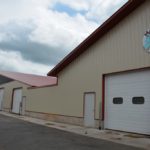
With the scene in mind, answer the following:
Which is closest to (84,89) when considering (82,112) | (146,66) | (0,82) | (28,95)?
(82,112)

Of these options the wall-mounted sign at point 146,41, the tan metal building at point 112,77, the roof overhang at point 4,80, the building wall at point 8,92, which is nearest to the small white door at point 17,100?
the building wall at point 8,92

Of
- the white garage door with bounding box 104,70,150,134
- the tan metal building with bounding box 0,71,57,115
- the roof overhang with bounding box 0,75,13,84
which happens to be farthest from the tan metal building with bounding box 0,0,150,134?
the roof overhang with bounding box 0,75,13,84

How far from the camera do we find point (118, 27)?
14.2 metres

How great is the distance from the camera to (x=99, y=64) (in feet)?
50.0

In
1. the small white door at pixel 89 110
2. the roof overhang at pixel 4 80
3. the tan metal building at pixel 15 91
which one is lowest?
the small white door at pixel 89 110

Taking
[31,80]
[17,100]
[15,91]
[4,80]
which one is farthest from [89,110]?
[4,80]

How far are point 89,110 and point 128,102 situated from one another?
330 centimetres

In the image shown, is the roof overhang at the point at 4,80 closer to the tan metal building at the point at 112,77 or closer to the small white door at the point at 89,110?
the tan metal building at the point at 112,77

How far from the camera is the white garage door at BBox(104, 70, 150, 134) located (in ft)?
40.3

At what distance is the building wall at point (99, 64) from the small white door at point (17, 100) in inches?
252

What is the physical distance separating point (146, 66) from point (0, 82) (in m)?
25.1

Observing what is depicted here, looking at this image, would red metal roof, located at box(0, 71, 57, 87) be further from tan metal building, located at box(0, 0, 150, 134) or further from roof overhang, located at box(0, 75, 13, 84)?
tan metal building, located at box(0, 0, 150, 134)

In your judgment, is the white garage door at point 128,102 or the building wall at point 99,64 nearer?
the white garage door at point 128,102

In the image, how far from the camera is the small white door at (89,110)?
1541cm
